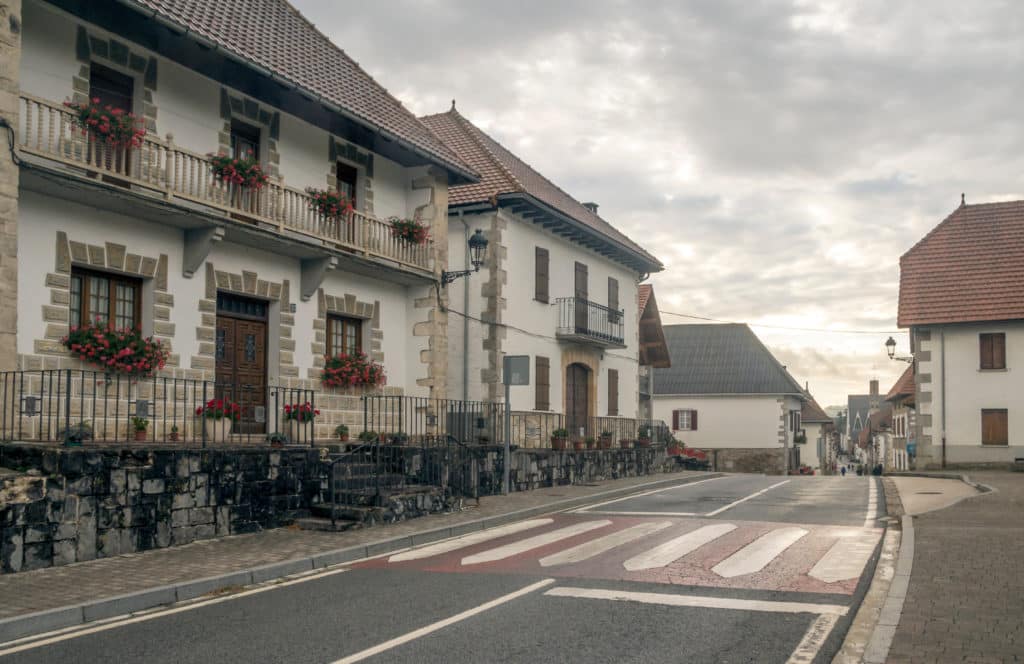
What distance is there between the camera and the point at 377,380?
780 inches

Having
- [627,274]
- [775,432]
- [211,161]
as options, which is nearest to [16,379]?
[211,161]

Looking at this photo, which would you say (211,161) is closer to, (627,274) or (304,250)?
(304,250)

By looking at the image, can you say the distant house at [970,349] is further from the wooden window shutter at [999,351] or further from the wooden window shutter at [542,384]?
Answer: the wooden window shutter at [542,384]

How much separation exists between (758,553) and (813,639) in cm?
415

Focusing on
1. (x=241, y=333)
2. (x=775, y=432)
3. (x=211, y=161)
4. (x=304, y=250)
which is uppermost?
(x=211, y=161)

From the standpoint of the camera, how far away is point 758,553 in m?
11.2

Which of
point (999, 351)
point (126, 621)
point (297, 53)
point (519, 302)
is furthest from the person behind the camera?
point (999, 351)

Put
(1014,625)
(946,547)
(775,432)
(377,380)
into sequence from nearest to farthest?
(1014,625) → (946,547) → (377,380) → (775,432)

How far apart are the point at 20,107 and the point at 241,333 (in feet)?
18.8

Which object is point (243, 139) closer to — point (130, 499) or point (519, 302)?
point (130, 499)

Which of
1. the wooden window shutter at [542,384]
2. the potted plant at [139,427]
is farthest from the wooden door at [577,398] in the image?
the potted plant at [139,427]

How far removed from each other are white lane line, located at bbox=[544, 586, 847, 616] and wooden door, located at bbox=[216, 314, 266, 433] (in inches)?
350

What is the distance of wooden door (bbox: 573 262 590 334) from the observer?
27969 mm

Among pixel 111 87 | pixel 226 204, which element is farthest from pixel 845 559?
pixel 111 87
